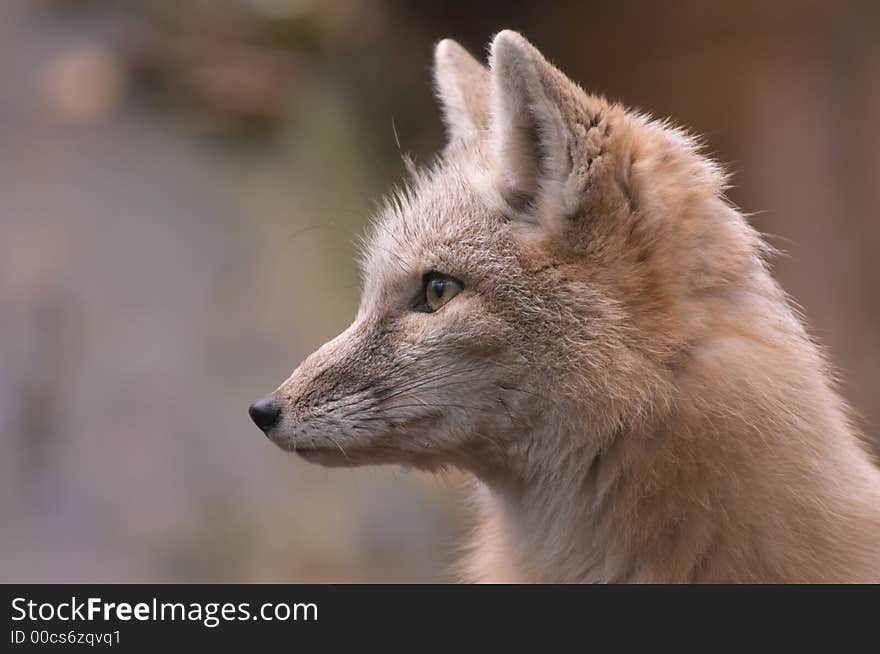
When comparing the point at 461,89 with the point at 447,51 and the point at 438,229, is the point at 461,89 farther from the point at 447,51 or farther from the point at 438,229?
the point at 438,229

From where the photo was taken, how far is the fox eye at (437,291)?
324 centimetres

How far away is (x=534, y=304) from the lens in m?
3.12

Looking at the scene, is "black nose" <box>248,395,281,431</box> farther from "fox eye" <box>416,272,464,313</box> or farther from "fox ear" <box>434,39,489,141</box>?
"fox ear" <box>434,39,489,141</box>

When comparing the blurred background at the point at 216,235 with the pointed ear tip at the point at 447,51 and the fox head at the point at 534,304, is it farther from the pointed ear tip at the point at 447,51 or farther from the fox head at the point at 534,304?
the fox head at the point at 534,304

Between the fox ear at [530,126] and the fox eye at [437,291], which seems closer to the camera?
the fox ear at [530,126]

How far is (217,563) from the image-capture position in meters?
6.67

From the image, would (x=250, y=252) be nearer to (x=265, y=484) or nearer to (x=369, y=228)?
(x=265, y=484)

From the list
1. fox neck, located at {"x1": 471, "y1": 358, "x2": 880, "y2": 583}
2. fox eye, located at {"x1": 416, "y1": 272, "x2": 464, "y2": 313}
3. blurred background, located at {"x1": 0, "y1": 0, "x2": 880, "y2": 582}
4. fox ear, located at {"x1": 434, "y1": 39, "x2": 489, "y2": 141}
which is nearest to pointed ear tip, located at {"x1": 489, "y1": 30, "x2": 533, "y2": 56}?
fox eye, located at {"x1": 416, "y1": 272, "x2": 464, "y2": 313}

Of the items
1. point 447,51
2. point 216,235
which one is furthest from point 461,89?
point 216,235

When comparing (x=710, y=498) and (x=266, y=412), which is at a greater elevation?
(x=266, y=412)

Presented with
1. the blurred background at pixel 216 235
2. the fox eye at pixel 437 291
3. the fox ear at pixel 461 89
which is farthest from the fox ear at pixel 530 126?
the blurred background at pixel 216 235

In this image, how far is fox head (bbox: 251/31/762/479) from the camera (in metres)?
3.08

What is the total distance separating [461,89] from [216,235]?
4.00 meters

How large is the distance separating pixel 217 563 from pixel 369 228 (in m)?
3.53
